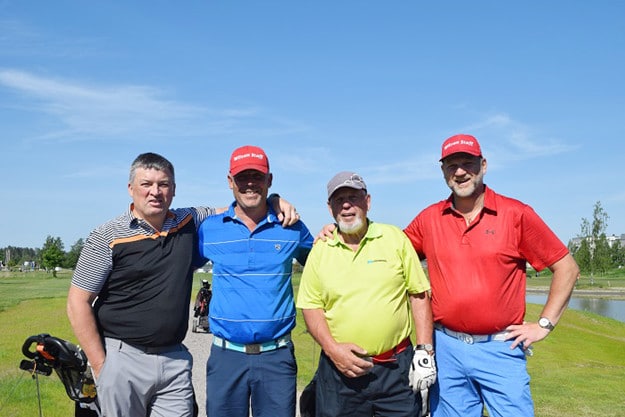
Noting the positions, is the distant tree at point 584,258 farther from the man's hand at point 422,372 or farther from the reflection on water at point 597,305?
the man's hand at point 422,372

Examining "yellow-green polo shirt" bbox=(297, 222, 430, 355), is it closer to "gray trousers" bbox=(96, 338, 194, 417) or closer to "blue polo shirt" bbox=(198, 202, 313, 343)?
"blue polo shirt" bbox=(198, 202, 313, 343)

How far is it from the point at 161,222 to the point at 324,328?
1.61 m

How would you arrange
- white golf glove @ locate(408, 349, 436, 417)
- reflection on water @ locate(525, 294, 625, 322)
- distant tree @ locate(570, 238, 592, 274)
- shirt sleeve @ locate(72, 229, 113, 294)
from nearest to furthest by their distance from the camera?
white golf glove @ locate(408, 349, 436, 417)
shirt sleeve @ locate(72, 229, 113, 294)
reflection on water @ locate(525, 294, 625, 322)
distant tree @ locate(570, 238, 592, 274)

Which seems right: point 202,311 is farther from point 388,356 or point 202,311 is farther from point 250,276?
point 388,356

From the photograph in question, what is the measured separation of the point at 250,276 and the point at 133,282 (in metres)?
0.94

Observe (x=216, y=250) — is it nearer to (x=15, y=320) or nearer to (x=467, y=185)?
(x=467, y=185)

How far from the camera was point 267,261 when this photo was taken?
196 inches

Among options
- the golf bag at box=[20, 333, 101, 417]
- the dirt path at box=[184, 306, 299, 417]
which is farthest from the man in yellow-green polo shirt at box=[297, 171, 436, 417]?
the dirt path at box=[184, 306, 299, 417]

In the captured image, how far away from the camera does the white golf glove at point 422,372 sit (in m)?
4.61

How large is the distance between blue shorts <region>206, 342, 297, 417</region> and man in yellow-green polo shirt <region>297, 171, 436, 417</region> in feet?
1.02

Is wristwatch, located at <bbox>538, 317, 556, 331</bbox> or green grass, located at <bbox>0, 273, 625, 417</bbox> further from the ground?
wristwatch, located at <bbox>538, 317, 556, 331</bbox>

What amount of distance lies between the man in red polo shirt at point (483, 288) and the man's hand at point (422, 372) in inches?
16.5

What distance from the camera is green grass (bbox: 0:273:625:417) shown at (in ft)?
30.8

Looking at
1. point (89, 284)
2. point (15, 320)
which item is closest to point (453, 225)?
point (89, 284)
